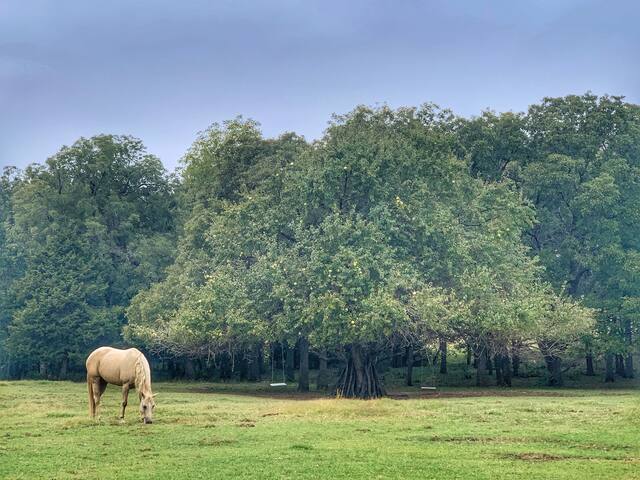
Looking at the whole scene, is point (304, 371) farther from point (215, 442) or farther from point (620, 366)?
point (215, 442)

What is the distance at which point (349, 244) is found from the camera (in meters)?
41.2

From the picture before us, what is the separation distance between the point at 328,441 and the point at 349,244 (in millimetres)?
20140

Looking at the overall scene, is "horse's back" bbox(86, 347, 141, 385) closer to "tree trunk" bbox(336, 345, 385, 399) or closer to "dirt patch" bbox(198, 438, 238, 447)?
"dirt patch" bbox(198, 438, 238, 447)

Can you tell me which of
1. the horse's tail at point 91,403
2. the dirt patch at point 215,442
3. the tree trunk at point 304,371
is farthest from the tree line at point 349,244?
the dirt patch at point 215,442


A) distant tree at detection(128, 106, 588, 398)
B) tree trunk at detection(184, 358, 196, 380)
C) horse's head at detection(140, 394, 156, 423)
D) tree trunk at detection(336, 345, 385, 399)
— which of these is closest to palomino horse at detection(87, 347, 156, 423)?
horse's head at detection(140, 394, 156, 423)

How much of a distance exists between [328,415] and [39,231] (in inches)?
1703

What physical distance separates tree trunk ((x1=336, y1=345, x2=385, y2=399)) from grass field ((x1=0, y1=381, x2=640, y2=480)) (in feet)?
25.2

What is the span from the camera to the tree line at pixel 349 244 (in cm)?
4072

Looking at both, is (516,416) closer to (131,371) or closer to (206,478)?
(131,371)

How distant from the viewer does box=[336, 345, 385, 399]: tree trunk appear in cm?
4050

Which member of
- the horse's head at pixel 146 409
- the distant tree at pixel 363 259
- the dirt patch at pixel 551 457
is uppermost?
the distant tree at pixel 363 259

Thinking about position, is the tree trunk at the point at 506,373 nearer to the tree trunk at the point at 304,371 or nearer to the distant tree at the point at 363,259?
the distant tree at the point at 363,259

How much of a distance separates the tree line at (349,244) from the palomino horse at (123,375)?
501 inches

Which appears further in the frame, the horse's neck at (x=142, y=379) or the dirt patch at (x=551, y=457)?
the horse's neck at (x=142, y=379)
